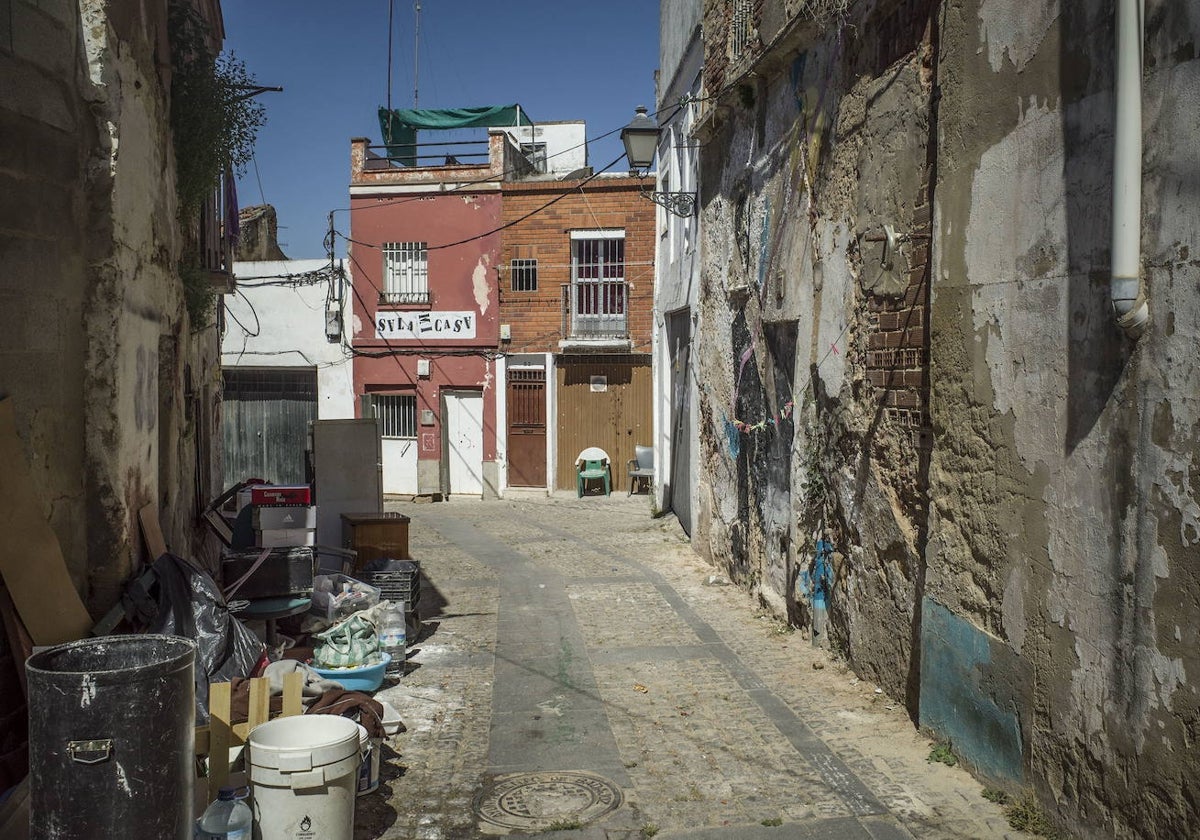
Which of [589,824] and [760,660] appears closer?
[589,824]

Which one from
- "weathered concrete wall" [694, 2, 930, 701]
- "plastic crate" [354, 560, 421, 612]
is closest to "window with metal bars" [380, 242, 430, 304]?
"weathered concrete wall" [694, 2, 930, 701]

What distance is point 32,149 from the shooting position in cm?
543

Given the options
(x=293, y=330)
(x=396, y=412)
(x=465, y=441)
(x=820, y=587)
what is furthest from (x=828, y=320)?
(x=293, y=330)

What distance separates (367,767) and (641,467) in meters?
14.8

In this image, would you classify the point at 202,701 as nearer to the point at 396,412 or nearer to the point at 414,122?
the point at 396,412

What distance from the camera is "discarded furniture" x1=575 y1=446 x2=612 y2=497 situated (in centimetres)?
1991

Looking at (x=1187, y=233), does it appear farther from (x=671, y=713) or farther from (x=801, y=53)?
(x=801, y=53)

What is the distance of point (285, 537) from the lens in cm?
836

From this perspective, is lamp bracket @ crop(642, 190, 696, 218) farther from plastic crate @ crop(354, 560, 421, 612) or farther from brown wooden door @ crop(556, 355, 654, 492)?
brown wooden door @ crop(556, 355, 654, 492)

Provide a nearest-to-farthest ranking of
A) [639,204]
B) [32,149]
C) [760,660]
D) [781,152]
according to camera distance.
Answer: [32,149] < [760,660] < [781,152] < [639,204]

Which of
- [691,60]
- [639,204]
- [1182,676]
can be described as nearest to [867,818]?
[1182,676]

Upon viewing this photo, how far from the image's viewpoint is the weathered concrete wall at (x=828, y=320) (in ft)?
20.1

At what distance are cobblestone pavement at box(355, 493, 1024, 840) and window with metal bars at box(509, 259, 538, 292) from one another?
10676 millimetres

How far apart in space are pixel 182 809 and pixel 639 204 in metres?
17.3
